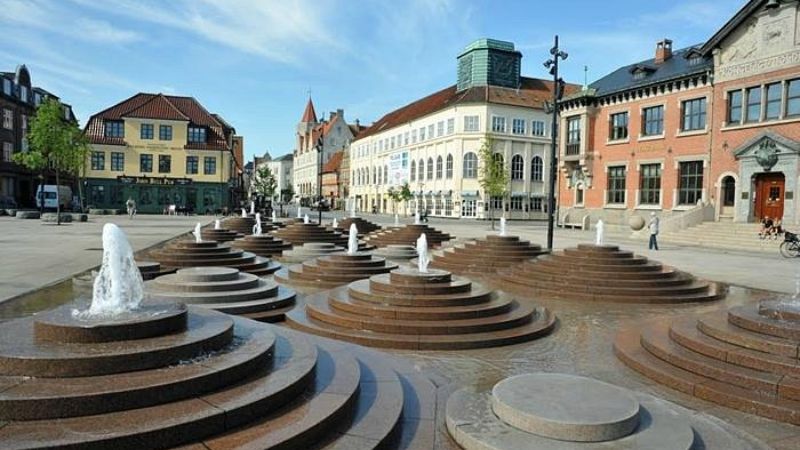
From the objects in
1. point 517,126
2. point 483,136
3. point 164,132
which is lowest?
point 164,132

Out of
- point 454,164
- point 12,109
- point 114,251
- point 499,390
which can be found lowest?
point 499,390

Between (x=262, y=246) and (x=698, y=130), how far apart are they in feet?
98.8

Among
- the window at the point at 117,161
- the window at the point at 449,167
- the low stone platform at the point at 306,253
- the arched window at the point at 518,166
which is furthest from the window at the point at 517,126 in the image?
the low stone platform at the point at 306,253

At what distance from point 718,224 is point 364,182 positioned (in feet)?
243

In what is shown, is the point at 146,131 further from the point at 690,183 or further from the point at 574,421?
the point at 574,421

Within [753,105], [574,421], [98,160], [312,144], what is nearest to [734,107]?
[753,105]

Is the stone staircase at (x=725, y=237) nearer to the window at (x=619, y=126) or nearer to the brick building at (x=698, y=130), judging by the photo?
the brick building at (x=698, y=130)

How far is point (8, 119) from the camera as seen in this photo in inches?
2451

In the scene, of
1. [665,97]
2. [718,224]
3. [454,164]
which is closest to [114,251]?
[718,224]

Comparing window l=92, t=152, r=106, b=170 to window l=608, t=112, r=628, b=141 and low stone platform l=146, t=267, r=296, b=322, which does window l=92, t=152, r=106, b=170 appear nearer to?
window l=608, t=112, r=628, b=141

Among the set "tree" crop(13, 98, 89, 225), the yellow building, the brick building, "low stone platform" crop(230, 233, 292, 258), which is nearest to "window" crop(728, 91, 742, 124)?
the brick building

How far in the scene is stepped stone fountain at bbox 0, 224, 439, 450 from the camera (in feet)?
13.9

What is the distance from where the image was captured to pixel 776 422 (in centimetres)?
614

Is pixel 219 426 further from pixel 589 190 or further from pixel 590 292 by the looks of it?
pixel 589 190
